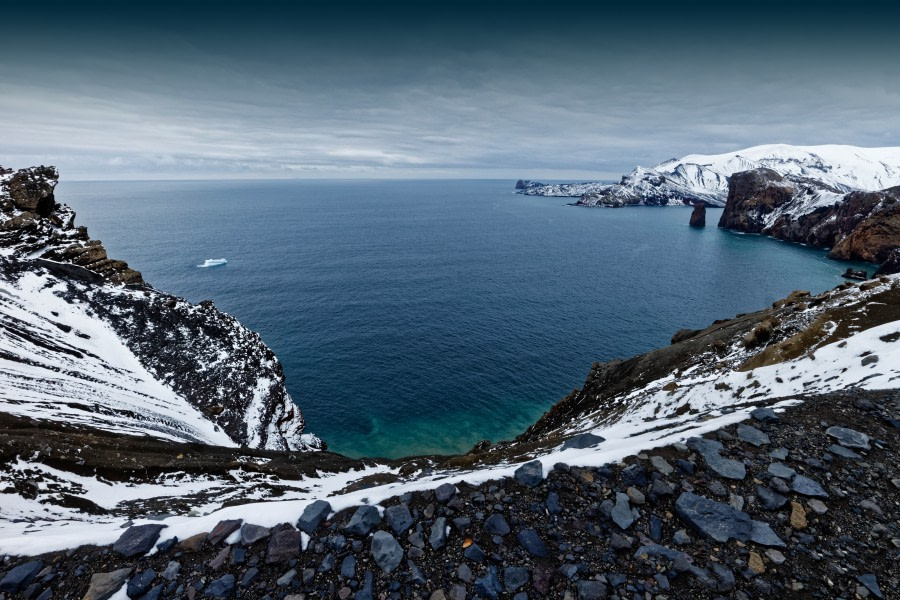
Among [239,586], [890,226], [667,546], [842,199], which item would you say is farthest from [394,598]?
[842,199]

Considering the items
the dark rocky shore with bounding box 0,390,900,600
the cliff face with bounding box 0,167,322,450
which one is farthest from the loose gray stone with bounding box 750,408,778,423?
the cliff face with bounding box 0,167,322,450

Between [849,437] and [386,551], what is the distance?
12222mm

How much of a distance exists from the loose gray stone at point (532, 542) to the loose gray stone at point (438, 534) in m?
1.48

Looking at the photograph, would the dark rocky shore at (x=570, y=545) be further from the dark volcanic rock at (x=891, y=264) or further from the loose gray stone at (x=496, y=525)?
the dark volcanic rock at (x=891, y=264)

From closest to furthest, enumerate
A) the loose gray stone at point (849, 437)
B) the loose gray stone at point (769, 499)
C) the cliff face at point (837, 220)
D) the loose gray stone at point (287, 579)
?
1. the loose gray stone at point (287, 579)
2. the loose gray stone at point (769, 499)
3. the loose gray stone at point (849, 437)
4. the cliff face at point (837, 220)

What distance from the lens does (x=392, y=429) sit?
50406mm

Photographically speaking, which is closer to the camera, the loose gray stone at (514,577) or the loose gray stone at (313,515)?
the loose gray stone at (514,577)

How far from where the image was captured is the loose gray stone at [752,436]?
10.9 metres

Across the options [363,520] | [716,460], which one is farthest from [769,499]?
[363,520]

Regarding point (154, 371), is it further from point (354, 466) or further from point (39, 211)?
point (39, 211)

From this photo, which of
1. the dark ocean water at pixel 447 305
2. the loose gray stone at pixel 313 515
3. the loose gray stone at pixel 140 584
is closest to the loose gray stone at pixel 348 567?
the loose gray stone at pixel 313 515

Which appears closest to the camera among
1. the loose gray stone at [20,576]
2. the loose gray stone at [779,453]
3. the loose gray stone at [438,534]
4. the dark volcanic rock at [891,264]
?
the loose gray stone at [20,576]

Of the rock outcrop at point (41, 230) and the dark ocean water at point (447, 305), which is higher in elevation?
the rock outcrop at point (41, 230)

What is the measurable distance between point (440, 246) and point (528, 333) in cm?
8390
